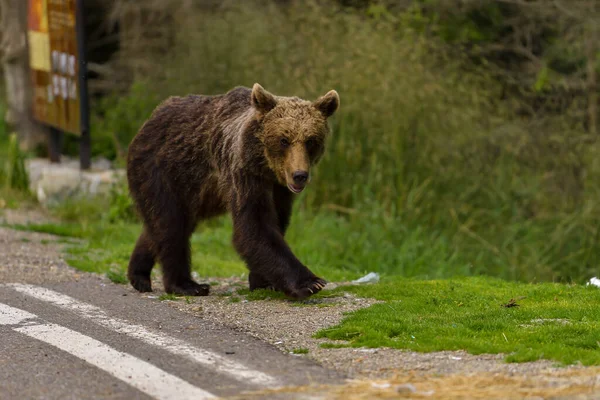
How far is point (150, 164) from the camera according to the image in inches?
323

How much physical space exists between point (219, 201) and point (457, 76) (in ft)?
19.7

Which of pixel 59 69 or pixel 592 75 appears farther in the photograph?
pixel 592 75

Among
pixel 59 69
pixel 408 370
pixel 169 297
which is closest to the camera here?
pixel 408 370

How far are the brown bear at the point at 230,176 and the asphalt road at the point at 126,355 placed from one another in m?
0.69

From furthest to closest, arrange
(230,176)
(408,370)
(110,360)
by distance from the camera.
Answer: (230,176) → (110,360) → (408,370)

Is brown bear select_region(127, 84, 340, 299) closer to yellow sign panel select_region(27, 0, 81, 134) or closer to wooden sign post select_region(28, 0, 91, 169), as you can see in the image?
wooden sign post select_region(28, 0, 91, 169)

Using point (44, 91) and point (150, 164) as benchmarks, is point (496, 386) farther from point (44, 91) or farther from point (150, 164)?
point (44, 91)

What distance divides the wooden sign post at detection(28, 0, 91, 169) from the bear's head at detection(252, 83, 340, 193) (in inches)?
223

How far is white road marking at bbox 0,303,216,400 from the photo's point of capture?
5094mm

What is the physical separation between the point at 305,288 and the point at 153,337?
4.30 feet

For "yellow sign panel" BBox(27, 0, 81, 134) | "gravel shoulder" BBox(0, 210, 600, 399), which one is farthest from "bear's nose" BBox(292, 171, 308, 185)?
"yellow sign panel" BBox(27, 0, 81, 134)

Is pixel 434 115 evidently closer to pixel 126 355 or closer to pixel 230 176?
pixel 230 176

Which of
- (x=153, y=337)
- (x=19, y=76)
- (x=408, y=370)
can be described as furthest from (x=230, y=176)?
(x=19, y=76)

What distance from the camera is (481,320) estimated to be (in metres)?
6.48
